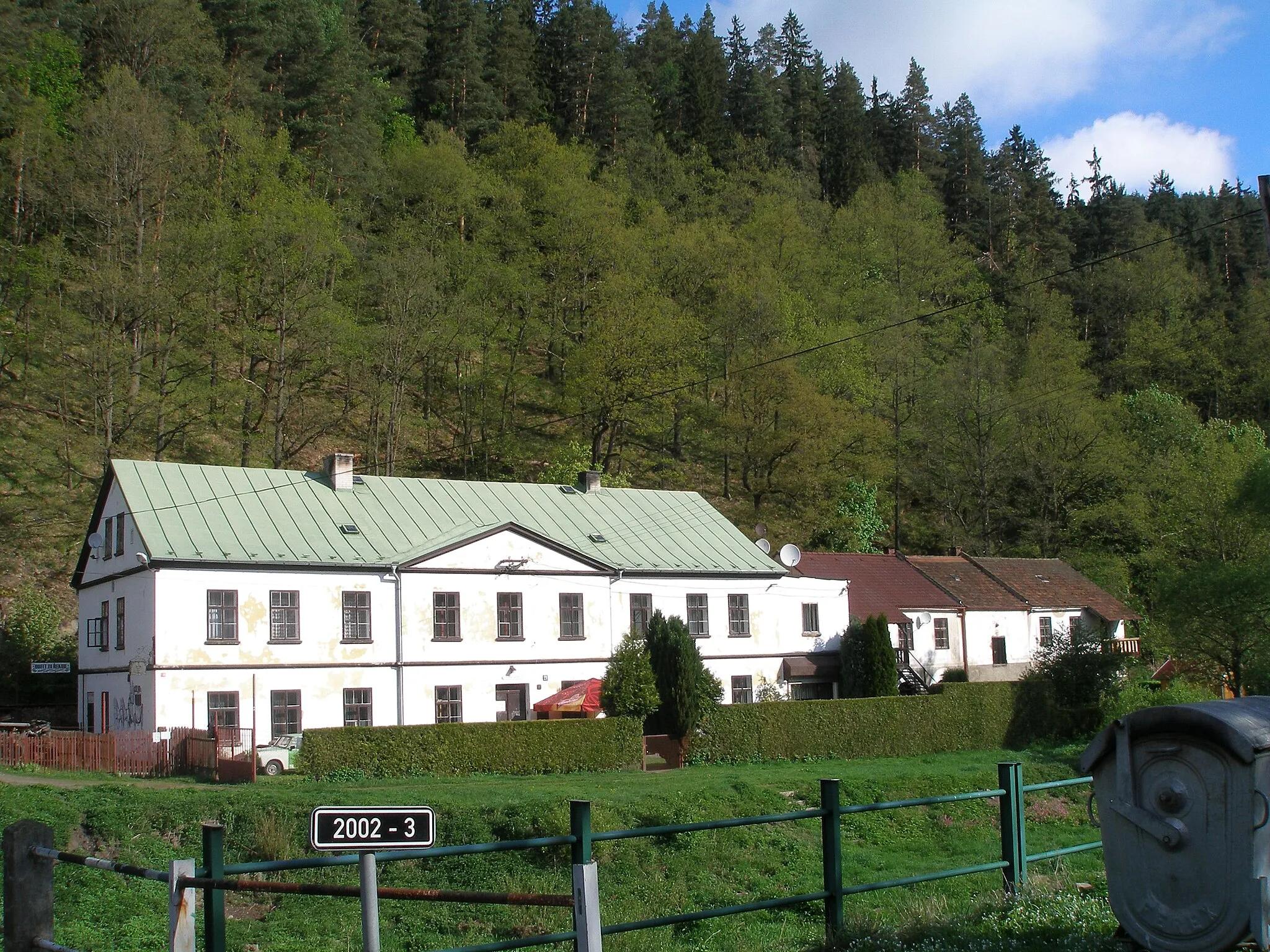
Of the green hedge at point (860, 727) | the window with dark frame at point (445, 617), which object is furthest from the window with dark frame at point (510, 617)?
the green hedge at point (860, 727)

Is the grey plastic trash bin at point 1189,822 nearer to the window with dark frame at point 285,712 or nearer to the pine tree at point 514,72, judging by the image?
the window with dark frame at point 285,712

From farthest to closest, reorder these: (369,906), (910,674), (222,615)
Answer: (910,674) < (222,615) < (369,906)

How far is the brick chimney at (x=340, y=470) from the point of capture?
36812 millimetres

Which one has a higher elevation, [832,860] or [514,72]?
[514,72]

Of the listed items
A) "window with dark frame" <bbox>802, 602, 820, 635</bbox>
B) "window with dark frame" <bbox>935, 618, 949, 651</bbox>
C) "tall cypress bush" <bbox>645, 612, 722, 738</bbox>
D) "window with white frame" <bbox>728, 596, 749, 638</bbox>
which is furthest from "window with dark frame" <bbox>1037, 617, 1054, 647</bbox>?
"tall cypress bush" <bbox>645, 612, 722, 738</bbox>

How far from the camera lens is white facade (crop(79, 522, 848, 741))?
30125 mm

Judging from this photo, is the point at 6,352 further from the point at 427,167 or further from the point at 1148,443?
the point at 1148,443

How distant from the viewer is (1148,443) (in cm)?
6381

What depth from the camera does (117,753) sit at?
2702cm

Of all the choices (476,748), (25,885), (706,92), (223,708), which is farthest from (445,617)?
(706,92)

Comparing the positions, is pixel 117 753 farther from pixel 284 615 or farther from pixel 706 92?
pixel 706 92

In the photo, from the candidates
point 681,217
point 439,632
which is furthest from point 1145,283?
point 439,632

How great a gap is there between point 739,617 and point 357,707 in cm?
1392

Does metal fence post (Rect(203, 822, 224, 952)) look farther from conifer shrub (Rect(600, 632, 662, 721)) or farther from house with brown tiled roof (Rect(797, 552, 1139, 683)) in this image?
house with brown tiled roof (Rect(797, 552, 1139, 683))
